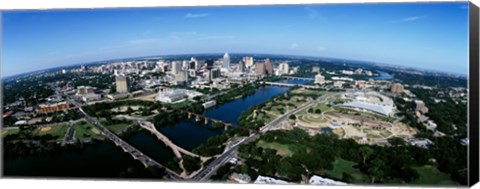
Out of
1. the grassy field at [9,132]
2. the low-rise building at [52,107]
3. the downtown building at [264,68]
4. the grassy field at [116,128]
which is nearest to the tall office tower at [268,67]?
the downtown building at [264,68]

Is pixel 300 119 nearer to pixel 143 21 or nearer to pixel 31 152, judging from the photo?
pixel 143 21

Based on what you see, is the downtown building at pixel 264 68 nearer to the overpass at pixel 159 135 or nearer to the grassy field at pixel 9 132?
the overpass at pixel 159 135

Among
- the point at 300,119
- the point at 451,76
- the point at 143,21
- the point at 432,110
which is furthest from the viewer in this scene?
the point at 300,119

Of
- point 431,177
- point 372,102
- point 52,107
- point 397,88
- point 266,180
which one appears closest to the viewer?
point 431,177

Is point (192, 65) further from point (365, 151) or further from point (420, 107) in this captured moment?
point (420, 107)

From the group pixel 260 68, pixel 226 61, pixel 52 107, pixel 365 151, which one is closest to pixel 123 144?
pixel 52 107

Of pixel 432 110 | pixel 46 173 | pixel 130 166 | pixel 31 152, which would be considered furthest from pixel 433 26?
pixel 31 152
